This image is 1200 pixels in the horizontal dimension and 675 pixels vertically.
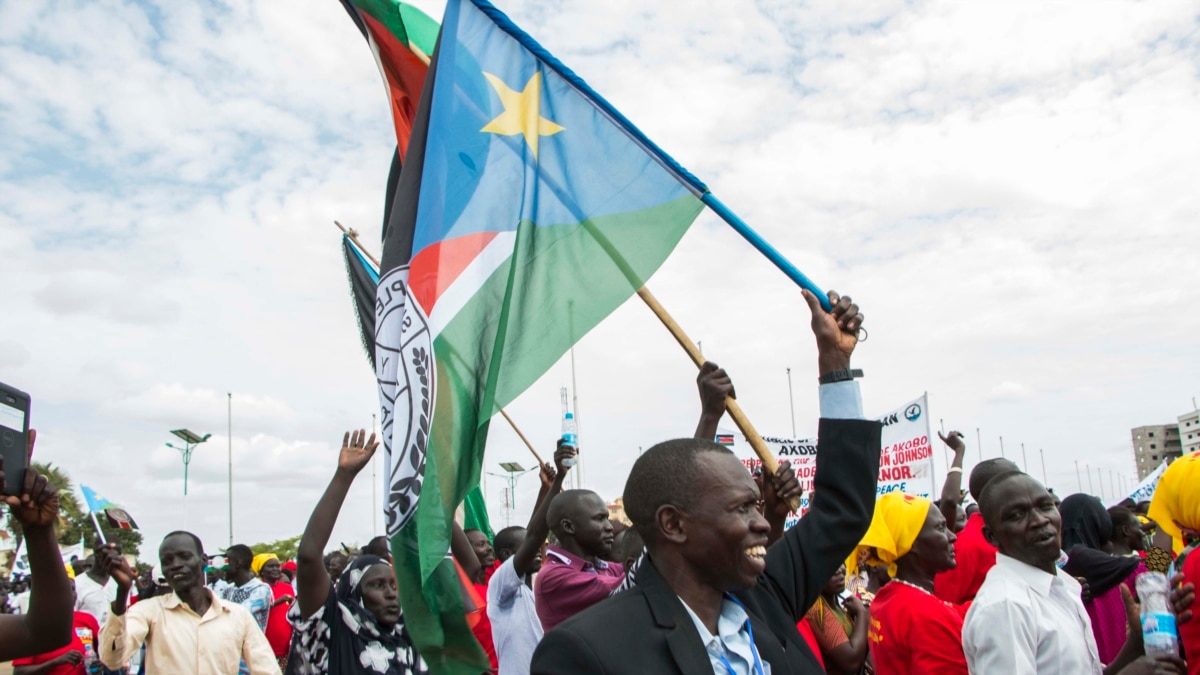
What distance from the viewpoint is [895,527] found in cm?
493

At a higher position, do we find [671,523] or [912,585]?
[671,523]

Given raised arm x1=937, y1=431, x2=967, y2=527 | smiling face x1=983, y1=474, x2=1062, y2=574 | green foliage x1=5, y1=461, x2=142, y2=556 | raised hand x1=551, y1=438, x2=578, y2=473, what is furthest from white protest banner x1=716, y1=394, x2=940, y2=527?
green foliage x1=5, y1=461, x2=142, y2=556

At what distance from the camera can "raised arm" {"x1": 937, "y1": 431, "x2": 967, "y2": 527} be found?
7535 mm

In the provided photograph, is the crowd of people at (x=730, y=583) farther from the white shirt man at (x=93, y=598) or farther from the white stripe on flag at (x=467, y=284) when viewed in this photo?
the white shirt man at (x=93, y=598)

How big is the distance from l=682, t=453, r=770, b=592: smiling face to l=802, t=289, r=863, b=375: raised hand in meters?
0.75

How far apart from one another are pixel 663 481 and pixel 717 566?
280 mm

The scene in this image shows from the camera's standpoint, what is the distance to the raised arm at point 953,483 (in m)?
7.54

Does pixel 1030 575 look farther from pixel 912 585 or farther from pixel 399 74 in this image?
pixel 399 74

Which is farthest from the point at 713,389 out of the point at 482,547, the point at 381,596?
the point at 482,547

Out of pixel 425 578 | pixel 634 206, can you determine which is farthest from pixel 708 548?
pixel 634 206

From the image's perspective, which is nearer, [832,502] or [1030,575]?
[832,502]

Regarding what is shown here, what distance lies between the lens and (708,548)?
271 centimetres

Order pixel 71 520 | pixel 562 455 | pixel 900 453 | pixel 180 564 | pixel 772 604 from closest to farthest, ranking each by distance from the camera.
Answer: pixel 772 604 < pixel 180 564 < pixel 562 455 < pixel 900 453 < pixel 71 520

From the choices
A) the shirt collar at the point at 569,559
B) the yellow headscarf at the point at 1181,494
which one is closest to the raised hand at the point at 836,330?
the yellow headscarf at the point at 1181,494
